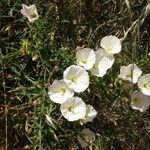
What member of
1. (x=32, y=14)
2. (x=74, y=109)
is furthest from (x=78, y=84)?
(x=32, y=14)

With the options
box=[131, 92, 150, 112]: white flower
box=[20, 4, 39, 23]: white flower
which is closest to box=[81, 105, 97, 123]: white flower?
box=[131, 92, 150, 112]: white flower

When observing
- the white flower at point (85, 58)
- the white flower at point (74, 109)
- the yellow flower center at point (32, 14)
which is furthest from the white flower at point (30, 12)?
the white flower at point (74, 109)

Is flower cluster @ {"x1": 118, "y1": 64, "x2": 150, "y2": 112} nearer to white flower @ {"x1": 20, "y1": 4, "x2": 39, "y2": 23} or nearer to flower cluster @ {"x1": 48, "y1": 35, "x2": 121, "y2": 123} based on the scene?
flower cluster @ {"x1": 48, "y1": 35, "x2": 121, "y2": 123}

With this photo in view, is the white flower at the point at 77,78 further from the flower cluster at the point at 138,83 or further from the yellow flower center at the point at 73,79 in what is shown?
the flower cluster at the point at 138,83

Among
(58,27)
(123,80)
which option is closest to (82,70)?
(123,80)

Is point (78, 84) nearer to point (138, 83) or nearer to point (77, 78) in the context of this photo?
point (77, 78)

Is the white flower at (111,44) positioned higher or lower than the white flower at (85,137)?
higher

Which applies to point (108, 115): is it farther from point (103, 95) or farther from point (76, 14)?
point (76, 14)
